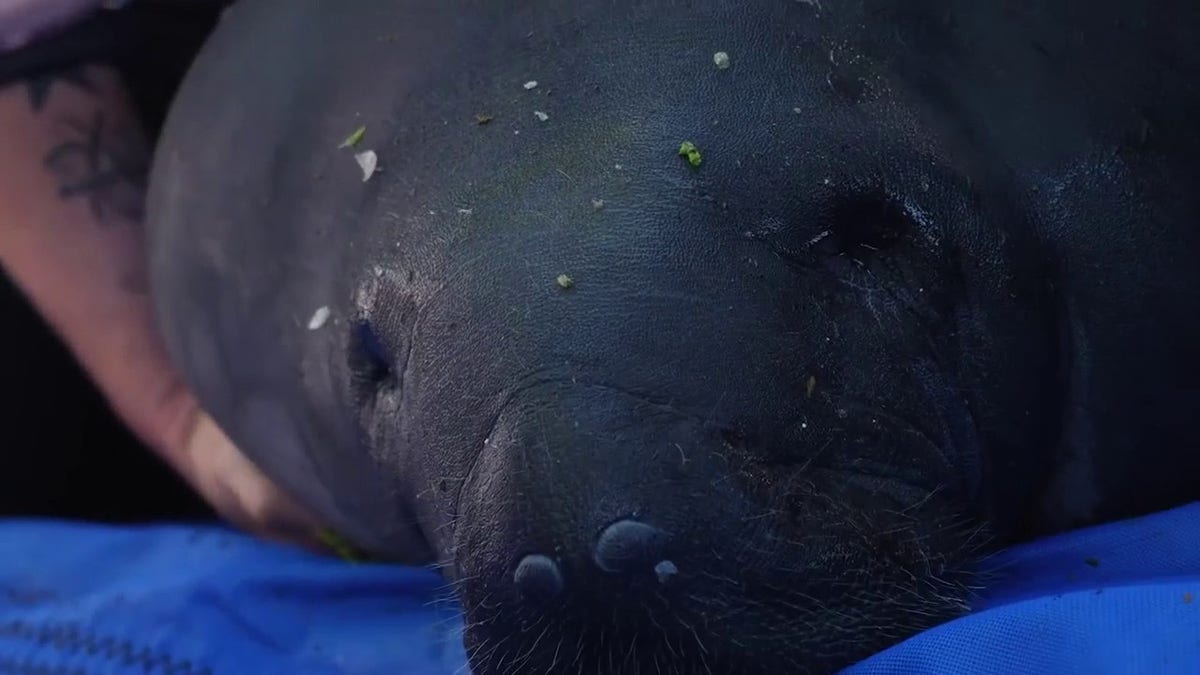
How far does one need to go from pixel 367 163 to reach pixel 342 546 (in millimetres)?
1000

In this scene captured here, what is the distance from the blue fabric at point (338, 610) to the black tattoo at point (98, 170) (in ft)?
2.13

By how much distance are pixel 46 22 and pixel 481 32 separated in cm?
143

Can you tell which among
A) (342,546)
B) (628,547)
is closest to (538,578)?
(628,547)

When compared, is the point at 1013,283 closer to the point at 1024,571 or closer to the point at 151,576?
the point at 1024,571

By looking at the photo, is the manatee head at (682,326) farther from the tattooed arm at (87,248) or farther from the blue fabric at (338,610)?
A: the tattooed arm at (87,248)

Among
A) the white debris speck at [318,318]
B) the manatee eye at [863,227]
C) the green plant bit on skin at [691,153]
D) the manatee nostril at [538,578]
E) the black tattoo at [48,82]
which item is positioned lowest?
the black tattoo at [48,82]

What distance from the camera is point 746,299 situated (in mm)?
1207

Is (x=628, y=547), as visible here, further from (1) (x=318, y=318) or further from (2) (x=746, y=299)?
(1) (x=318, y=318)

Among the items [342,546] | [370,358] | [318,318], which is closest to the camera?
[370,358]

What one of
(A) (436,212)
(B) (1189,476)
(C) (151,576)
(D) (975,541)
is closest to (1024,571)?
(D) (975,541)

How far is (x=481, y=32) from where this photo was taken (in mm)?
1443

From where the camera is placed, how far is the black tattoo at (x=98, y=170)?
2.63m

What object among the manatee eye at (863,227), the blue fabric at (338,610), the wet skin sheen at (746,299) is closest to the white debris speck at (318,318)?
the wet skin sheen at (746,299)

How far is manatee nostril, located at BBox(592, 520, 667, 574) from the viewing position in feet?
3.63
